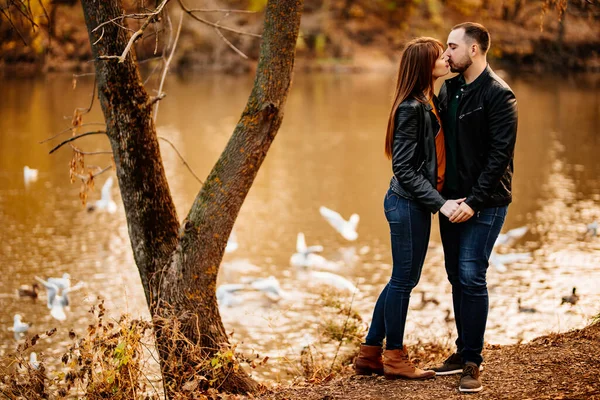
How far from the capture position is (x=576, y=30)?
30609 mm

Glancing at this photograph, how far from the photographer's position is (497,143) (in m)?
3.35

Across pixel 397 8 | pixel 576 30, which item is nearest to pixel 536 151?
pixel 576 30

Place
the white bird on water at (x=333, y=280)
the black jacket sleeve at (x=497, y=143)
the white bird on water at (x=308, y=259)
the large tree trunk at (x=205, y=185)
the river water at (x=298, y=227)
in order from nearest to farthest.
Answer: the black jacket sleeve at (x=497, y=143) < the large tree trunk at (x=205, y=185) < the river water at (x=298, y=227) < the white bird on water at (x=333, y=280) < the white bird on water at (x=308, y=259)

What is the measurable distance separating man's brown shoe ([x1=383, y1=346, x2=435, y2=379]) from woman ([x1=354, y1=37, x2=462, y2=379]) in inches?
5.9

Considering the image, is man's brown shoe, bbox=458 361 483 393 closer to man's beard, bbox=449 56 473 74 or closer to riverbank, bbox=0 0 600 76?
man's beard, bbox=449 56 473 74

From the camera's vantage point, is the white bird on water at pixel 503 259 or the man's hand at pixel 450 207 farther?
the white bird on water at pixel 503 259

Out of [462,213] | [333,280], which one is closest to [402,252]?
[462,213]

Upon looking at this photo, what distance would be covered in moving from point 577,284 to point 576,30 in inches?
1019

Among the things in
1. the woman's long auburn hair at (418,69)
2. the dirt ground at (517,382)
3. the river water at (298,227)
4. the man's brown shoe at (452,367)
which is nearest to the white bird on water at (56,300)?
the river water at (298,227)

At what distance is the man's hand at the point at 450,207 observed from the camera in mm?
3395

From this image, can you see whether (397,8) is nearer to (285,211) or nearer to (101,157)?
(101,157)

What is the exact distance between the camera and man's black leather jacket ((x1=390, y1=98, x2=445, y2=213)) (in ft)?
11.2

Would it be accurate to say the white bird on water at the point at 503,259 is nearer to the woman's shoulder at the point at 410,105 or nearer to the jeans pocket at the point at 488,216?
the jeans pocket at the point at 488,216

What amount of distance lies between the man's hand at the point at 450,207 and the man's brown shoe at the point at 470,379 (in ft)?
2.49
